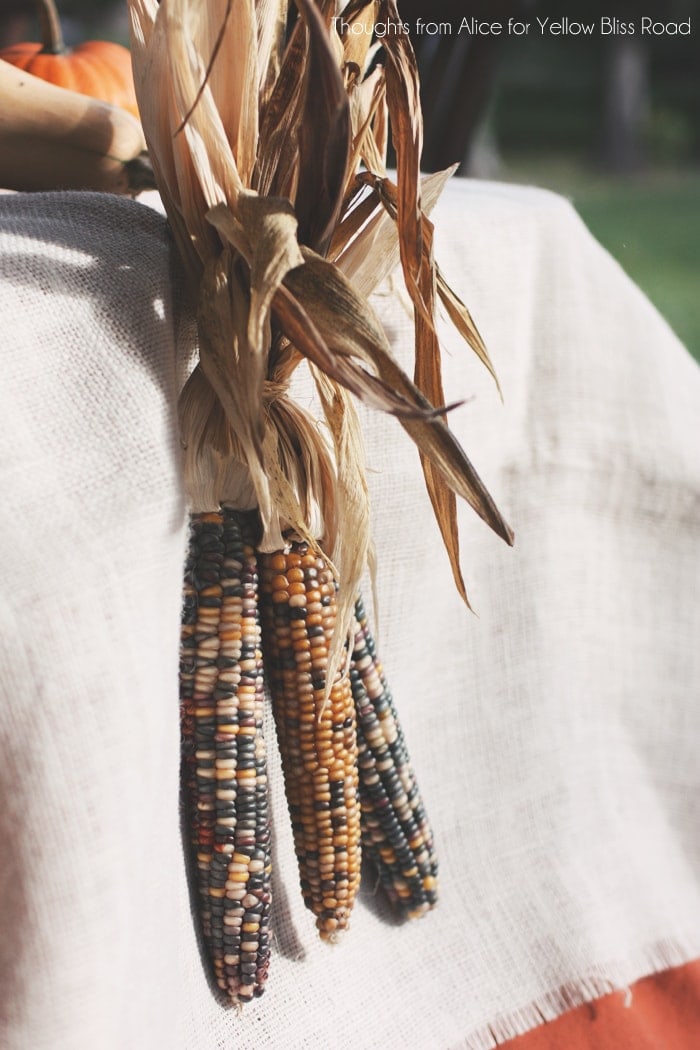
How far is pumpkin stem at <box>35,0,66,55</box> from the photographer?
1156 mm

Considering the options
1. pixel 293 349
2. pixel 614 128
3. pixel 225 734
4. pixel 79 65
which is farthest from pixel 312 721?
pixel 614 128

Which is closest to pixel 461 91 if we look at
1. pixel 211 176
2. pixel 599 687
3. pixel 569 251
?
pixel 569 251

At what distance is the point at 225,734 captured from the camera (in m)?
0.64

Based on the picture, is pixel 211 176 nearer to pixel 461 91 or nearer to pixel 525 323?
pixel 525 323

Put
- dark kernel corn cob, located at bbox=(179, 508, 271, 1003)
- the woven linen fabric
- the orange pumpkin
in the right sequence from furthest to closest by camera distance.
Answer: the orange pumpkin, dark kernel corn cob, located at bbox=(179, 508, 271, 1003), the woven linen fabric

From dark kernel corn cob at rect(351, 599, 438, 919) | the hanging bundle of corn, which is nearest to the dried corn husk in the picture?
the hanging bundle of corn

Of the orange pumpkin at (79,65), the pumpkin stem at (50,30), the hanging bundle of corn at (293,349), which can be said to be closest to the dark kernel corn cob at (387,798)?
the hanging bundle of corn at (293,349)

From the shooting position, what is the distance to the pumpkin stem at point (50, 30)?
1156 millimetres

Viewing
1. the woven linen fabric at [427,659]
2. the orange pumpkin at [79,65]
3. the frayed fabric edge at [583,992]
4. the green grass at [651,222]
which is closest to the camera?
the woven linen fabric at [427,659]

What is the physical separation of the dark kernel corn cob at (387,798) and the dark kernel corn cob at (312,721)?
0.03 meters

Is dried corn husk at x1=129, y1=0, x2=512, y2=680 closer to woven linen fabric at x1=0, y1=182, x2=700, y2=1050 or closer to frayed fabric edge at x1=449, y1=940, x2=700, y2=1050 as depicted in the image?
woven linen fabric at x1=0, y1=182, x2=700, y2=1050

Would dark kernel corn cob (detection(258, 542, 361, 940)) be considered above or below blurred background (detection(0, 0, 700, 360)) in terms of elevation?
above

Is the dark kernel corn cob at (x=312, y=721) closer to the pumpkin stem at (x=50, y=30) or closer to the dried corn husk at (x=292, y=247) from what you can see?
the dried corn husk at (x=292, y=247)

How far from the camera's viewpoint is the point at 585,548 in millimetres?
964
